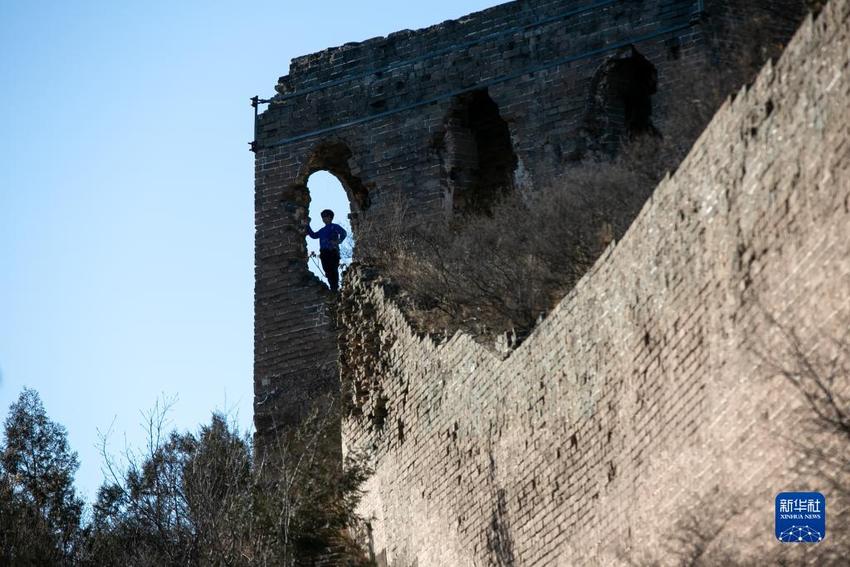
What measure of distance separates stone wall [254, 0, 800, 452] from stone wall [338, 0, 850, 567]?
1067cm

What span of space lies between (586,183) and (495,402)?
6.54 metres

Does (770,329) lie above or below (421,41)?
below

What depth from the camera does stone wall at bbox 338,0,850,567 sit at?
10.4 m

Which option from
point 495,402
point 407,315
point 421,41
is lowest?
point 495,402

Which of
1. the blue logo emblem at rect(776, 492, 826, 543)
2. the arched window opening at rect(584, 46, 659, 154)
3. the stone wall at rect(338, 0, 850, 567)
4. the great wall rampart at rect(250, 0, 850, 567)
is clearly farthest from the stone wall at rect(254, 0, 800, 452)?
the blue logo emblem at rect(776, 492, 826, 543)

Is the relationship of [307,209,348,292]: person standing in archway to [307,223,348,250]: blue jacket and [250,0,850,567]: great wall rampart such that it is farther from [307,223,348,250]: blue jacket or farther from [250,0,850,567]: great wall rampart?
[250,0,850,567]: great wall rampart

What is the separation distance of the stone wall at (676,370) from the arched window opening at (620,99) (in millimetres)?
10498

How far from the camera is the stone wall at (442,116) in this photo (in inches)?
1059

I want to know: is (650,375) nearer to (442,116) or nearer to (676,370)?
(676,370)

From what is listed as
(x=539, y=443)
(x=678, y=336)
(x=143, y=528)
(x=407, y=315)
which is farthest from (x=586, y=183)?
(x=678, y=336)

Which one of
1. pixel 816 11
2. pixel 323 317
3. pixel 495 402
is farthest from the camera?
pixel 323 317

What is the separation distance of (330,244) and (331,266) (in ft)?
2.97

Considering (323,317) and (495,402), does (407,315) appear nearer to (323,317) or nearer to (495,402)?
(495,402)

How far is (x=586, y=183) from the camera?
2153 centimetres
